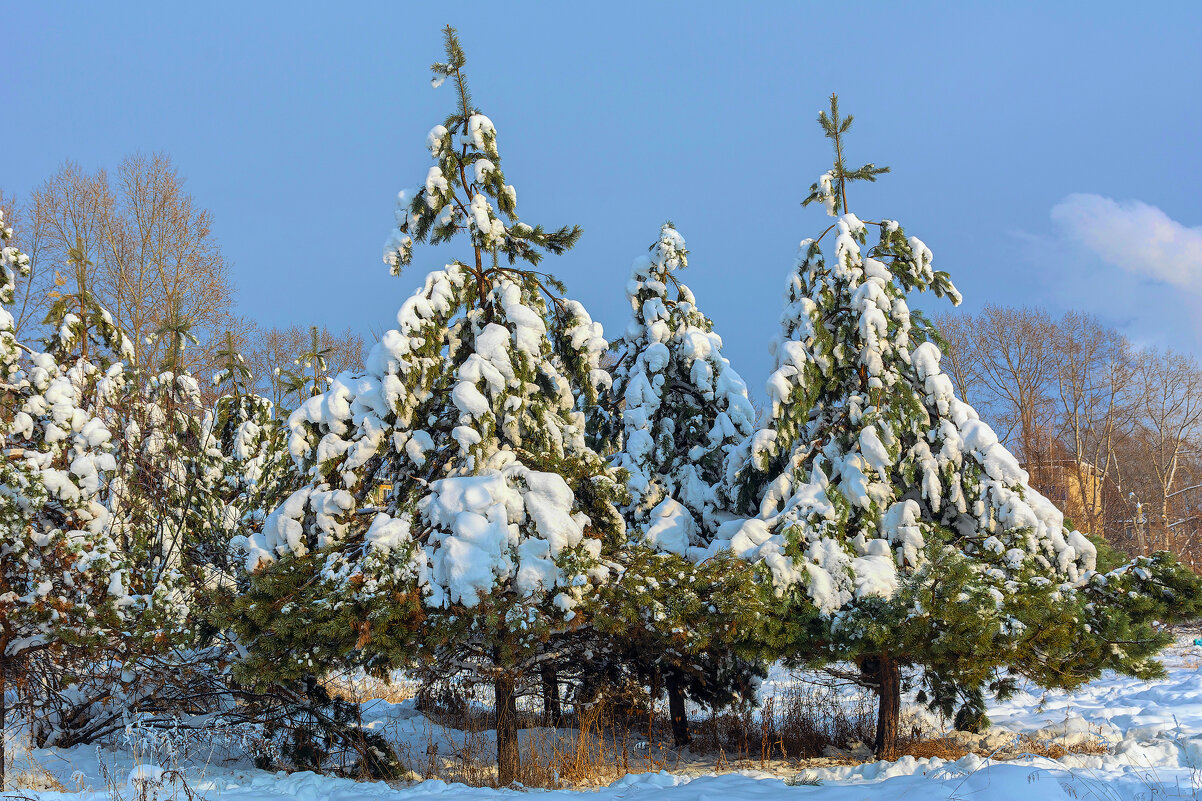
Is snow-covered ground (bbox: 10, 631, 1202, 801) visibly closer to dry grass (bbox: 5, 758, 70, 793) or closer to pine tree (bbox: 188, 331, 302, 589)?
dry grass (bbox: 5, 758, 70, 793)

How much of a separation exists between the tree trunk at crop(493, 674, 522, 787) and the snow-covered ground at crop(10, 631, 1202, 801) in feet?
1.81

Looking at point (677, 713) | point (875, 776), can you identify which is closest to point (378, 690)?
point (677, 713)

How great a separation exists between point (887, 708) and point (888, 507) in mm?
1964

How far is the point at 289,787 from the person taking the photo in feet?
18.5

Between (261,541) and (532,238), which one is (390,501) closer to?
(261,541)

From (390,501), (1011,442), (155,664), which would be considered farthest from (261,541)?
(1011,442)

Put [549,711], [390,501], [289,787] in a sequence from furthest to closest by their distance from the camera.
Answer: [549,711]
[390,501]
[289,787]

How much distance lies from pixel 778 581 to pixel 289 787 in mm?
4349

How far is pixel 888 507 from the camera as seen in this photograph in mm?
7070

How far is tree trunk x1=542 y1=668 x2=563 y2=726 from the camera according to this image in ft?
25.1

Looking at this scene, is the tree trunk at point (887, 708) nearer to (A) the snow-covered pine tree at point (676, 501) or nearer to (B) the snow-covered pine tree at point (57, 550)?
(A) the snow-covered pine tree at point (676, 501)

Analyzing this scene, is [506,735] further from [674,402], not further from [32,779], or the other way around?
[674,402]

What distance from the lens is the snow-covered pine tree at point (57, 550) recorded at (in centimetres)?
622

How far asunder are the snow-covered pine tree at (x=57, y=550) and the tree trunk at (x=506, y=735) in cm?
344
